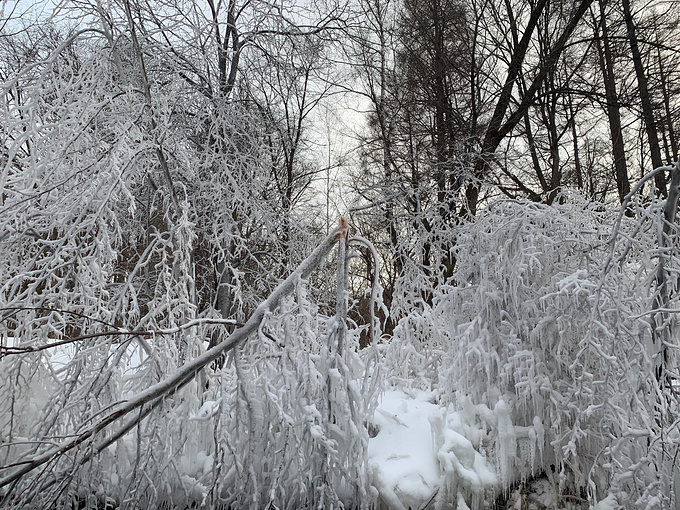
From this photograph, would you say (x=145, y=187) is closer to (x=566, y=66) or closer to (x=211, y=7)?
(x=211, y=7)

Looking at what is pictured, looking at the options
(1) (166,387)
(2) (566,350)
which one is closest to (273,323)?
(1) (166,387)

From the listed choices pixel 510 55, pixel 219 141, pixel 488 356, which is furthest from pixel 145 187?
pixel 510 55

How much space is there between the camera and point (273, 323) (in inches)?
106

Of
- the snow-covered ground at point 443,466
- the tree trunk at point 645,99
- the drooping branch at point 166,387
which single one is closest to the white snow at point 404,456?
the snow-covered ground at point 443,466

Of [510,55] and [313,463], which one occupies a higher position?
[510,55]

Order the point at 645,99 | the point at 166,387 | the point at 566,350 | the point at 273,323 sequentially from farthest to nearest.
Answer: the point at 645,99 → the point at 566,350 → the point at 273,323 → the point at 166,387

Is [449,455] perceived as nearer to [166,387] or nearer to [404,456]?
[404,456]

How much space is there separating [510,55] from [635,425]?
6.72 metres

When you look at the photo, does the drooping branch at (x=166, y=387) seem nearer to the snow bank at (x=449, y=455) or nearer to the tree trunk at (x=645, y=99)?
the snow bank at (x=449, y=455)

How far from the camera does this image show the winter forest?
246cm

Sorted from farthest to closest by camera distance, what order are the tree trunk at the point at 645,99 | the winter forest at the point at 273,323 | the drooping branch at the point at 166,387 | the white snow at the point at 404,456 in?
1. the tree trunk at the point at 645,99
2. the white snow at the point at 404,456
3. the winter forest at the point at 273,323
4. the drooping branch at the point at 166,387

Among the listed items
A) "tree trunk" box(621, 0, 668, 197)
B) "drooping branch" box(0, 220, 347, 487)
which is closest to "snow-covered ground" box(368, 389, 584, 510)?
"drooping branch" box(0, 220, 347, 487)

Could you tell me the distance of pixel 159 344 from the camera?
127 inches

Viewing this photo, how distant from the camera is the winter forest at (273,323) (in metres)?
2.46
